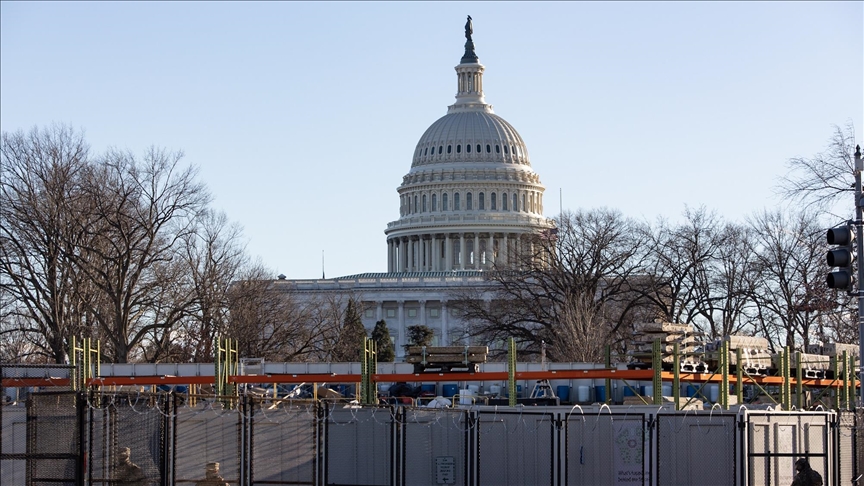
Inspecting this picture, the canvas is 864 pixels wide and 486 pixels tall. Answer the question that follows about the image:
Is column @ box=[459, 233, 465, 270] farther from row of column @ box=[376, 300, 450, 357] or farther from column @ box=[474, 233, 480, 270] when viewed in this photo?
row of column @ box=[376, 300, 450, 357]

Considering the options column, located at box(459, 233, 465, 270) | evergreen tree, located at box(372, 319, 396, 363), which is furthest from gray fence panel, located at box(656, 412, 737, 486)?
column, located at box(459, 233, 465, 270)

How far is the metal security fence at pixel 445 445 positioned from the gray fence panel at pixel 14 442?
39 millimetres

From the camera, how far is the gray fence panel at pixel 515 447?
29656 millimetres

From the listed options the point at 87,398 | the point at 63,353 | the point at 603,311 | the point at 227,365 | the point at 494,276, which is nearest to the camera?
the point at 87,398

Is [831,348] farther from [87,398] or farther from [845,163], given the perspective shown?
[87,398]

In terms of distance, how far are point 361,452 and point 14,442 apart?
6.15 m

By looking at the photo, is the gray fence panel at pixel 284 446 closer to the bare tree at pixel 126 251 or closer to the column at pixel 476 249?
the bare tree at pixel 126 251

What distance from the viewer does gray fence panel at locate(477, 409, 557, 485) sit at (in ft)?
97.3

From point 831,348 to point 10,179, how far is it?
37.2m

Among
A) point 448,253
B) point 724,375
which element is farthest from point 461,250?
point 724,375

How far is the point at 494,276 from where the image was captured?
10294 centimetres

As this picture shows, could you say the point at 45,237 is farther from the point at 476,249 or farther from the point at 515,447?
the point at 476,249

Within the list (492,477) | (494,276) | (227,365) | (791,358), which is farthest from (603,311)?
(492,477)

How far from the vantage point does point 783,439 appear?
29641mm
